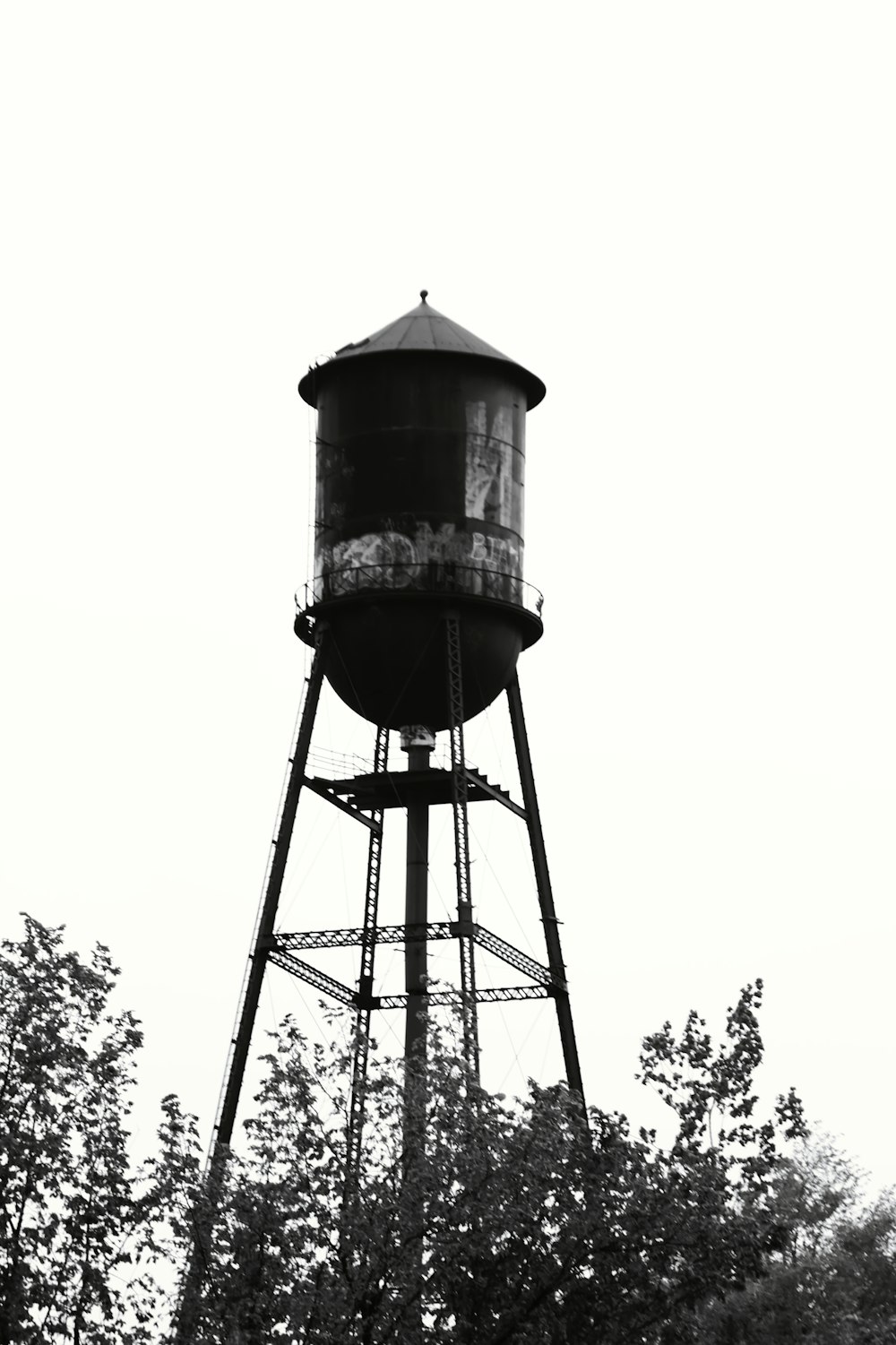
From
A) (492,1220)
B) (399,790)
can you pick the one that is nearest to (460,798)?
(399,790)

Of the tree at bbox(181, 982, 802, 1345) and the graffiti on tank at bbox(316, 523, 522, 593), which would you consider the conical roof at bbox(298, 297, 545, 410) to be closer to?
the graffiti on tank at bbox(316, 523, 522, 593)

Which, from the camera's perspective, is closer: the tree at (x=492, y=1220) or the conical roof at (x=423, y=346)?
the tree at (x=492, y=1220)

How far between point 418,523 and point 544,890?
6.45m

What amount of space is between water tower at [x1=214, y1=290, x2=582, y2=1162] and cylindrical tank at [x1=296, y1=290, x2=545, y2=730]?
0.03m

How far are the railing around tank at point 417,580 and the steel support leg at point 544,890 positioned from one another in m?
2.10

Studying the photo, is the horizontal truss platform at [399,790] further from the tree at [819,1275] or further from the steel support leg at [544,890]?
the tree at [819,1275]

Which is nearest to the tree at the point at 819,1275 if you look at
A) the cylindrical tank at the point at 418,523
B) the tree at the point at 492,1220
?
the tree at the point at 492,1220

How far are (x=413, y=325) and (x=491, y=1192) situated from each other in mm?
17739

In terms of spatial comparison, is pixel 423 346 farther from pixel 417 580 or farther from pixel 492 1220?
pixel 492 1220

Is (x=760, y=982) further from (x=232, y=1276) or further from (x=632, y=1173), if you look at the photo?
(x=232, y=1276)

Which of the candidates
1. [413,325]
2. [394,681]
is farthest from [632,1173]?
[413,325]

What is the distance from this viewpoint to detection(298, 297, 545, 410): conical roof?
4116cm

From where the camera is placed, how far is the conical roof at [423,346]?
1620 inches

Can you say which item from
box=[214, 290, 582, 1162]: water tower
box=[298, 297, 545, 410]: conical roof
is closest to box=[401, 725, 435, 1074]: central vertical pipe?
box=[214, 290, 582, 1162]: water tower
